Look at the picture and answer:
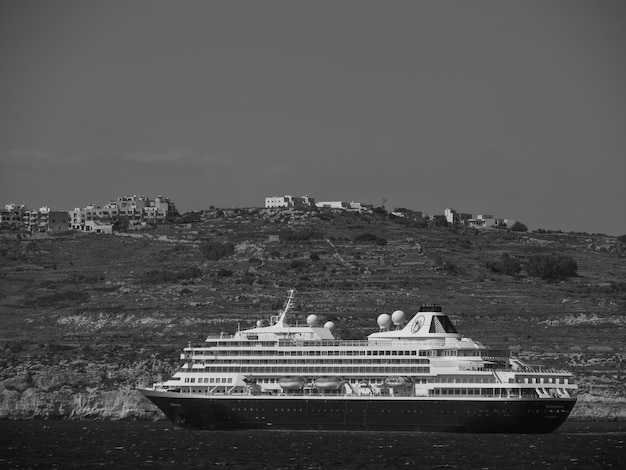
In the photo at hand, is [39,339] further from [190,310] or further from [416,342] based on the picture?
[416,342]

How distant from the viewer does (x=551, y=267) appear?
149500 millimetres

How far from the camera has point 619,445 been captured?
75188 millimetres

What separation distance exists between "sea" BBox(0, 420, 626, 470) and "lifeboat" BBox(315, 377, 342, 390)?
269cm

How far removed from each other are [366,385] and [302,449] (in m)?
12.3

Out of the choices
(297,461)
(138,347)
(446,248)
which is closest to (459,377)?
(297,461)

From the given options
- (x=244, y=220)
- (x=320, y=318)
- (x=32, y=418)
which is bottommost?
(x=32, y=418)

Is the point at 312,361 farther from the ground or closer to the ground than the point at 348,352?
closer to the ground

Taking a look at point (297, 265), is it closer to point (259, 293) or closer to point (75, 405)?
point (259, 293)

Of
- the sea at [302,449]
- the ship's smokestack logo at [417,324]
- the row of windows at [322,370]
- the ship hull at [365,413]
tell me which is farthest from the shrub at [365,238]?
the ship hull at [365,413]

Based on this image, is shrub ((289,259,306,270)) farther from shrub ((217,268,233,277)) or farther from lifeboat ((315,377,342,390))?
lifeboat ((315,377,342,390))

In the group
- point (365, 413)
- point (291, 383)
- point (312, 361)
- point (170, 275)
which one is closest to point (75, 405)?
point (291, 383)

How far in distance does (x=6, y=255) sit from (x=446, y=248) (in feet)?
169

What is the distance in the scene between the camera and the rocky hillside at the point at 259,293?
107250 mm

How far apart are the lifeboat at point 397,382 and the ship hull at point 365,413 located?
1.45m
